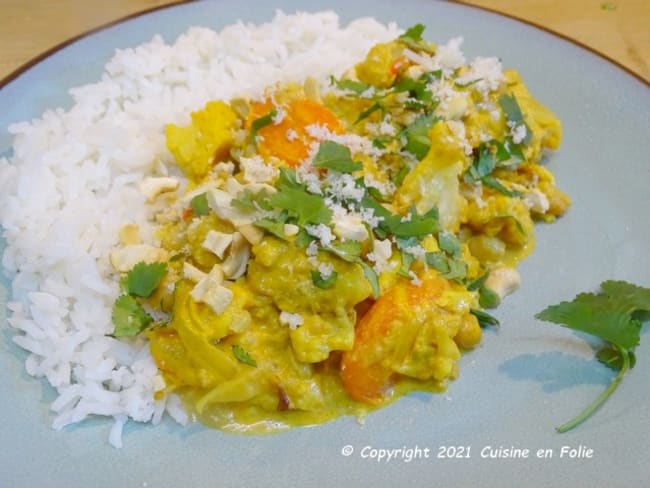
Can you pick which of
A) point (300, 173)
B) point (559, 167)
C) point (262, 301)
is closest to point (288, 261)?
point (262, 301)

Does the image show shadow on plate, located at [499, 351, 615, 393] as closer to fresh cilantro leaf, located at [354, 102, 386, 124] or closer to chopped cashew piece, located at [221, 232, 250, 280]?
chopped cashew piece, located at [221, 232, 250, 280]

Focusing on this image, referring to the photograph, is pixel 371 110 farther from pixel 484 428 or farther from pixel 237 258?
pixel 484 428

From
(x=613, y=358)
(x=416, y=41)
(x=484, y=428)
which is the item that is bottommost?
Answer: (x=484, y=428)

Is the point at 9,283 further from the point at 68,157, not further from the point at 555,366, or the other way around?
the point at 555,366

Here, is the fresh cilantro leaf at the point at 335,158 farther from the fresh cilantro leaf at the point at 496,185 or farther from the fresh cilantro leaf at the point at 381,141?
the fresh cilantro leaf at the point at 496,185

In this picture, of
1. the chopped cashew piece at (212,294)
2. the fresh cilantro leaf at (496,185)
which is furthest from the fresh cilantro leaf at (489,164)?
the chopped cashew piece at (212,294)

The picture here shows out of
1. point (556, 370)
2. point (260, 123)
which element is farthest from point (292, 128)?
point (556, 370)
